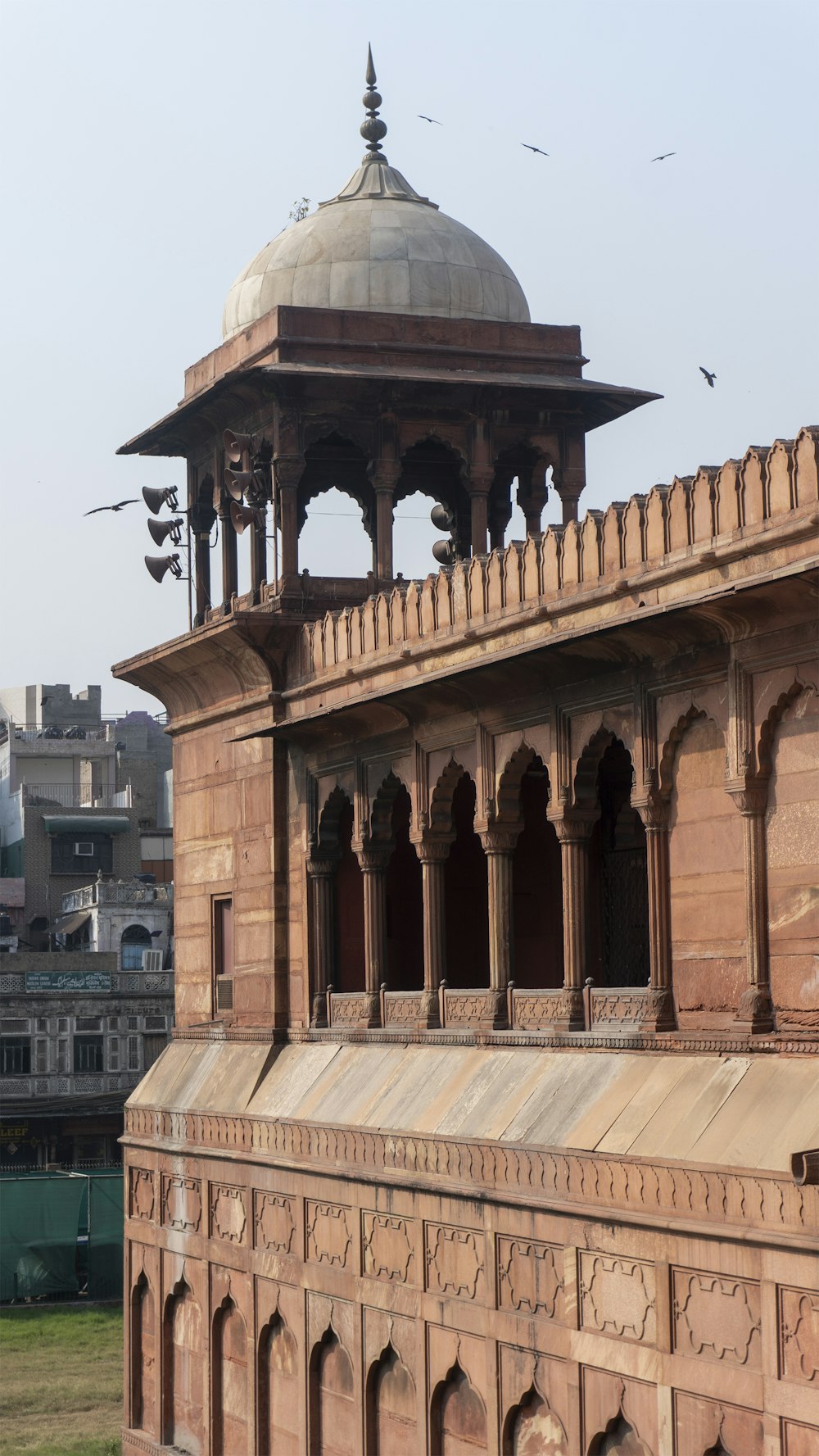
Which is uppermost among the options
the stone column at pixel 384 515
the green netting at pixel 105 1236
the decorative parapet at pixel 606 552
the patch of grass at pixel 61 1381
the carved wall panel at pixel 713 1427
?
the stone column at pixel 384 515

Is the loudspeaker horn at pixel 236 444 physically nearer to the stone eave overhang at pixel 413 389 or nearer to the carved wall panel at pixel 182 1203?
the stone eave overhang at pixel 413 389

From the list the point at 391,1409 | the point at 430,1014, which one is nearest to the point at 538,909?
the point at 430,1014

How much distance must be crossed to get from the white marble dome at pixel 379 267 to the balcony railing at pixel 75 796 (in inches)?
1781

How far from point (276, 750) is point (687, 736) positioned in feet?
22.1

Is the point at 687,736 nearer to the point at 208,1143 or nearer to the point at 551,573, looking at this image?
the point at 551,573

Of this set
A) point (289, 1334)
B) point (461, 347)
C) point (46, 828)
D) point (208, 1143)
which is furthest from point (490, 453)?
point (46, 828)

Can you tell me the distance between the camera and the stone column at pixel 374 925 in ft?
61.8

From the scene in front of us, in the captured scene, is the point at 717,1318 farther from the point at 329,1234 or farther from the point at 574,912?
the point at 329,1234

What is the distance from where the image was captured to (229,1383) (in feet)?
66.5

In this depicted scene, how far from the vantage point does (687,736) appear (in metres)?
14.4

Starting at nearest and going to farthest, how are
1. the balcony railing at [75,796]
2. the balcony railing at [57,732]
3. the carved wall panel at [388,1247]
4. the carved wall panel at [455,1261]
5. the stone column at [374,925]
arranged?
the carved wall panel at [455,1261]
the carved wall panel at [388,1247]
the stone column at [374,925]
the balcony railing at [75,796]
the balcony railing at [57,732]

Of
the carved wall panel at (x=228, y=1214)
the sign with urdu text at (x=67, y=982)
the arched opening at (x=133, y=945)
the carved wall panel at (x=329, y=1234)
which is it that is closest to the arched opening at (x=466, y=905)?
the carved wall panel at (x=228, y=1214)

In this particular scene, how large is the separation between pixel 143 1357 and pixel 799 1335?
1207 centimetres

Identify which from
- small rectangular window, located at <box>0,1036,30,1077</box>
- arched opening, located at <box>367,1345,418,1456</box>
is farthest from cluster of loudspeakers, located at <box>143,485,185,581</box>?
Answer: small rectangular window, located at <box>0,1036,30,1077</box>
